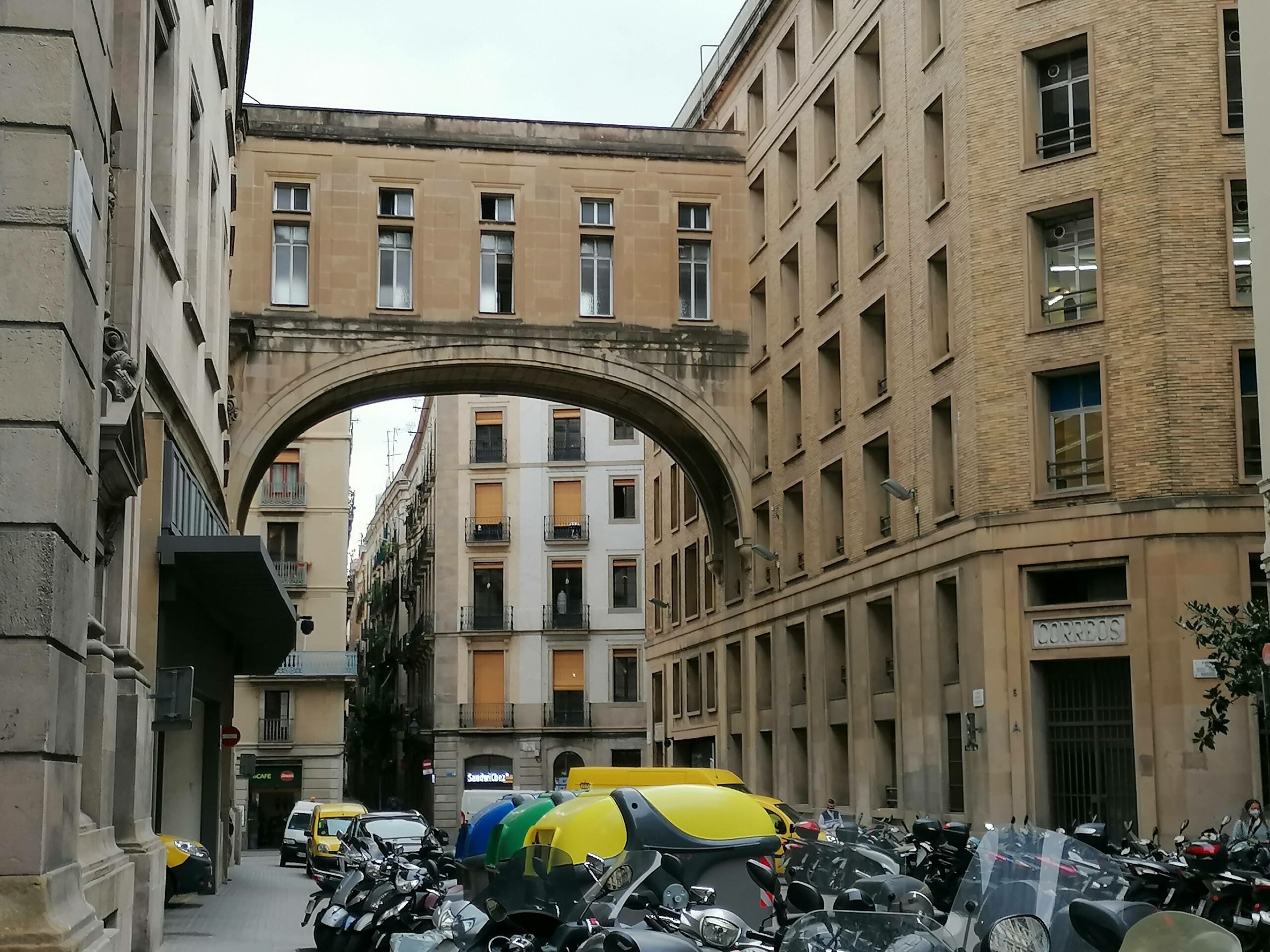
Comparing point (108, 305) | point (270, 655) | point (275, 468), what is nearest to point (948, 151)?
point (270, 655)

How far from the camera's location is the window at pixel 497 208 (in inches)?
1603

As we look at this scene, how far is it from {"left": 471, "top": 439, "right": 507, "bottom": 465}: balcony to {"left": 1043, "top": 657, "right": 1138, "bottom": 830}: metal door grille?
149 feet

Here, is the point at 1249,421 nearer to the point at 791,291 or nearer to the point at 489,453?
the point at 791,291

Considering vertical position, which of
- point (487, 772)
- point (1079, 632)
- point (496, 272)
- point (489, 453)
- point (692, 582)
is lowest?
point (487, 772)

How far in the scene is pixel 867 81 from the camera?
36.2 meters

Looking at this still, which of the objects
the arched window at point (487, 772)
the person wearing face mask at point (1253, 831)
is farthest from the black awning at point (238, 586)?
the arched window at point (487, 772)

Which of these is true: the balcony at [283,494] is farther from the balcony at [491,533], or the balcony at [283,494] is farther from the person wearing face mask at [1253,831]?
the person wearing face mask at [1253,831]

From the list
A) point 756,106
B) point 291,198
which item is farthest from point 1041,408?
point 291,198

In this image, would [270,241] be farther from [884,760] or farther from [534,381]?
[884,760]

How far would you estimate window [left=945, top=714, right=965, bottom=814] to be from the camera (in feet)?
98.7

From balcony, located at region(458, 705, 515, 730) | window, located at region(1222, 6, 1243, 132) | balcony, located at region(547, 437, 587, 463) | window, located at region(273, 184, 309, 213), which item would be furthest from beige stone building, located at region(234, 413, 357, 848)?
window, located at region(1222, 6, 1243, 132)

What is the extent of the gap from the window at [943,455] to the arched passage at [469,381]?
33.7 ft

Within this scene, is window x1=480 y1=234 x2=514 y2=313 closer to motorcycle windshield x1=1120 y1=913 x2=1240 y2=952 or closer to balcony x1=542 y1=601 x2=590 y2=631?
balcony x1=542 y1=601 x2=590 y2=631

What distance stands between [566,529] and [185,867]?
47465mm
